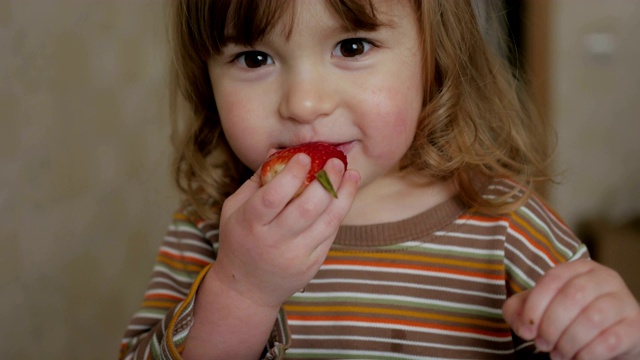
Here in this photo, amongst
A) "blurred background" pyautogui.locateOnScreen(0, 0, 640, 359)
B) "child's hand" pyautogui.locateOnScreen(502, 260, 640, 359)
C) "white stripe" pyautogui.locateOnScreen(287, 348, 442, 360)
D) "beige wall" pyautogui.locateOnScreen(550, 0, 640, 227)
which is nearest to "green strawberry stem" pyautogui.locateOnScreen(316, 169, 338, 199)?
→ "child's hand" pyautogui.locateOnScreen(502, 260, 640, 359)

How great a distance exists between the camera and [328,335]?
1064mm

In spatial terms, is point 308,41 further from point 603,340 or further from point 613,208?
point 613,208

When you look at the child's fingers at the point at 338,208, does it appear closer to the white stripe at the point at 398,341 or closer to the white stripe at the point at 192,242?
the white stripe at the point at 398,341

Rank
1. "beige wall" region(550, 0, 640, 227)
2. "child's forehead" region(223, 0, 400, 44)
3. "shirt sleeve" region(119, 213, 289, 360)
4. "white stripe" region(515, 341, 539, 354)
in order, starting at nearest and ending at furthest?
"child's forehead" region(223, 0, 400, 44) < "white stripe" region(515, 341, 539, 354) < "shirt sleeve" region(119, 213, 289, 360) < "beige wall" region(550, 0, 640, 227)

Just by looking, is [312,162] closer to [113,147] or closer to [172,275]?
[172,275]

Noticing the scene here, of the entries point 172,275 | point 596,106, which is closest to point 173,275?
point 172,275

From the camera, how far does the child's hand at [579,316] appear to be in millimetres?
774

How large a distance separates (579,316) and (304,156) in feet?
1.02

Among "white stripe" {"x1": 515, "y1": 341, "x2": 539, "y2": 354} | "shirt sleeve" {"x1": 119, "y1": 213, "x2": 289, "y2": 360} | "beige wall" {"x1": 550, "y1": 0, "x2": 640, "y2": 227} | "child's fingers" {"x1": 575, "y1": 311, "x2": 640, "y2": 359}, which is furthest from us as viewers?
"beige wall" {"x1": 550, "y1": 0, "x2": 640, "y2": 227}

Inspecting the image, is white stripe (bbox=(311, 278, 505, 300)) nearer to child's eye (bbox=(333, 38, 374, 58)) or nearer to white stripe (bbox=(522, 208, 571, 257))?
white stripe (bbox=(522, 208, 571, 257))

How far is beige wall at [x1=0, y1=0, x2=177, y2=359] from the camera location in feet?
5.03

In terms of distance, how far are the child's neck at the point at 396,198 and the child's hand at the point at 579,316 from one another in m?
0.30

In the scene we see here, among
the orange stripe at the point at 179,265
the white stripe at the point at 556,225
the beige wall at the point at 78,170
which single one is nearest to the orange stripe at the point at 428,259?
the white stripe at the point at 556,225

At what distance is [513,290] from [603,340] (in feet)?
0.85
